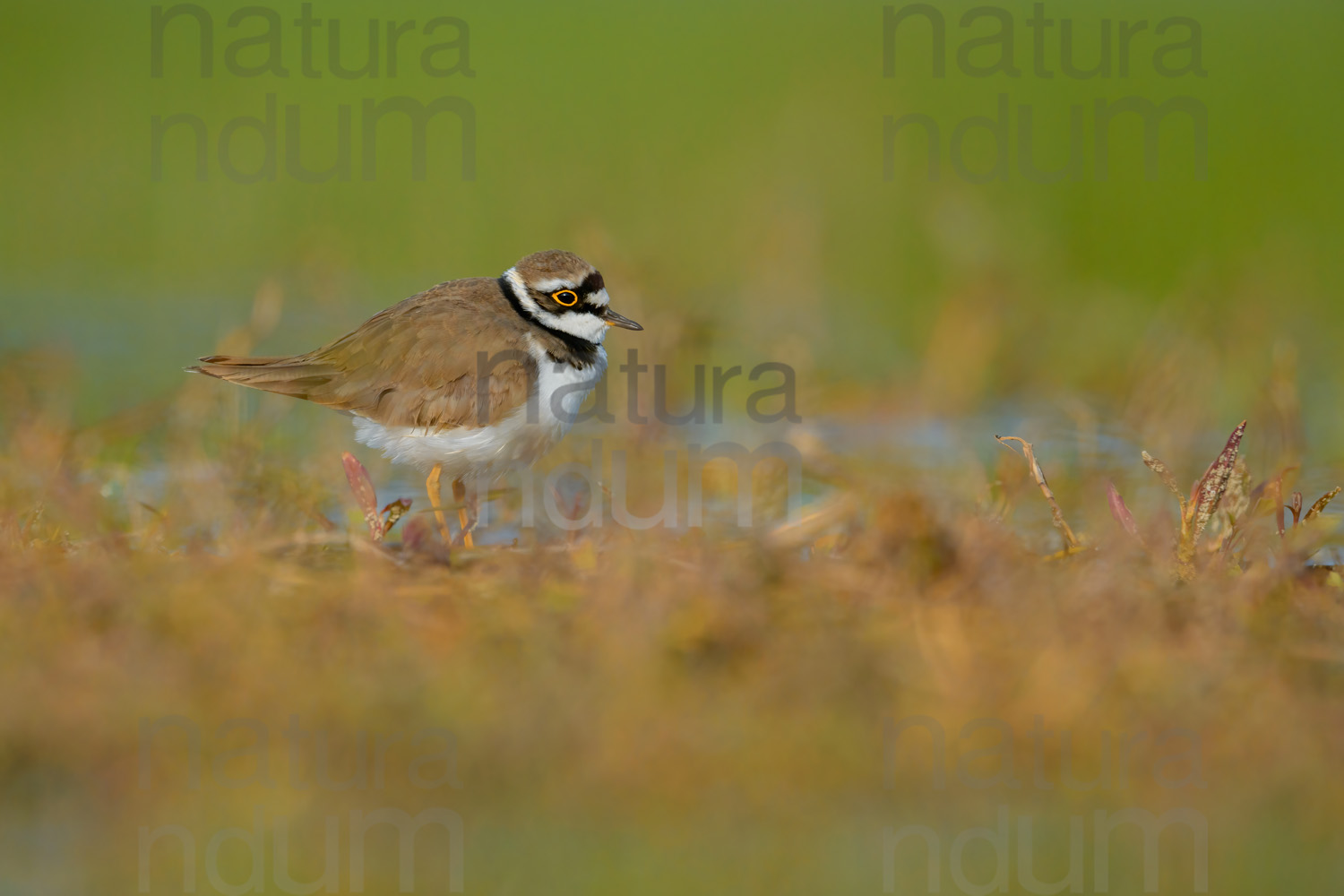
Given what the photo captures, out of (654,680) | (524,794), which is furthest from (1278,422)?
(524,794)

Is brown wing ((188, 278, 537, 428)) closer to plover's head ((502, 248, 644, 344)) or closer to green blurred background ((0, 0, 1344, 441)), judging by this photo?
plover's head ((502, 248, 644, 344))

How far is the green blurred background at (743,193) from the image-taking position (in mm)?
10391

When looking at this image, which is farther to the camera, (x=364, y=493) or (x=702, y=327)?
(x=702, y=327)

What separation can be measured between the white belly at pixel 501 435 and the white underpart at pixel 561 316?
28 cm

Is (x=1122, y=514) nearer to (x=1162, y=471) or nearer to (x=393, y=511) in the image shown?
(x=1162, y=471)

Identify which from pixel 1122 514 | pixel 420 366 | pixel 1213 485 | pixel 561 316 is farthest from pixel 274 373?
pixel 1213 485

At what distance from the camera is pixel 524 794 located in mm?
3535

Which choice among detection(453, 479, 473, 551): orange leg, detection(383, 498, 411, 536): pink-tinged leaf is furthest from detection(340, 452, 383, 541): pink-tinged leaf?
detection(453, 479, 473, 551): orange leg

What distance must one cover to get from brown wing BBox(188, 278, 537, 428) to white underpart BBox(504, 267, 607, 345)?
0.37 feet

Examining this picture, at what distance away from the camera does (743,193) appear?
1302 cm

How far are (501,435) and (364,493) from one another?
920 millimetres

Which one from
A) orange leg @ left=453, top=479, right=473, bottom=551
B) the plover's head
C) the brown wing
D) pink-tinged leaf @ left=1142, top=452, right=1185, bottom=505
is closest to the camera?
pink-tinged leaf @ left=1142, top=452, right=1185, bottom=505

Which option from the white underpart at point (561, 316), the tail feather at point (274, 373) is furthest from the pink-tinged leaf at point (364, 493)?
the white underpart at point (561, 316)

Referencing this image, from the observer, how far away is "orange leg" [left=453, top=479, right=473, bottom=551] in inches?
223
